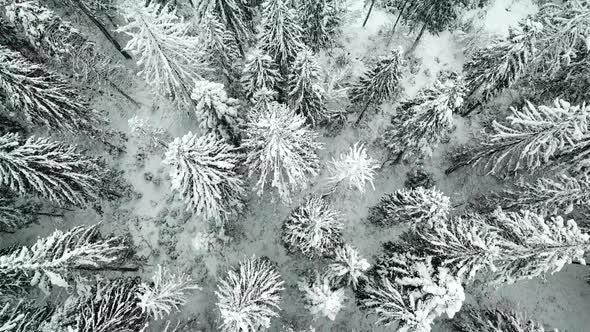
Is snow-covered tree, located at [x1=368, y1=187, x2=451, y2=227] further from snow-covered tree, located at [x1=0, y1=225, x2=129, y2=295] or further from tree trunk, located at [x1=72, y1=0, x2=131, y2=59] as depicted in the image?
tree trunk, located at [x1=72, y1=0, x2=131, y2=59]

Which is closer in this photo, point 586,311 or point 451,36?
point 586,311

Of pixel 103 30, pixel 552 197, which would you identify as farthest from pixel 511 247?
pixel 103 30

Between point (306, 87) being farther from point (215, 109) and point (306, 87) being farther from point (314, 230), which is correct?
point (314, 230)

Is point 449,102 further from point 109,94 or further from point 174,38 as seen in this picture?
point 109,94

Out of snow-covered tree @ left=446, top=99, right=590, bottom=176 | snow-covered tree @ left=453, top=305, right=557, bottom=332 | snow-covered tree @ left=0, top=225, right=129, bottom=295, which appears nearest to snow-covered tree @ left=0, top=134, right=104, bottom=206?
snow-covered tree @ left=0, top=225, right=129, bottom=295

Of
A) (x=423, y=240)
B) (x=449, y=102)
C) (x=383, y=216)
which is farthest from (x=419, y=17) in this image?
(x=423, y=240)

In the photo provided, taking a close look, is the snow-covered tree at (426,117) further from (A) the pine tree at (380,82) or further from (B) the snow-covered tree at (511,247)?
(B) the snow-covered tree at (511,247)
